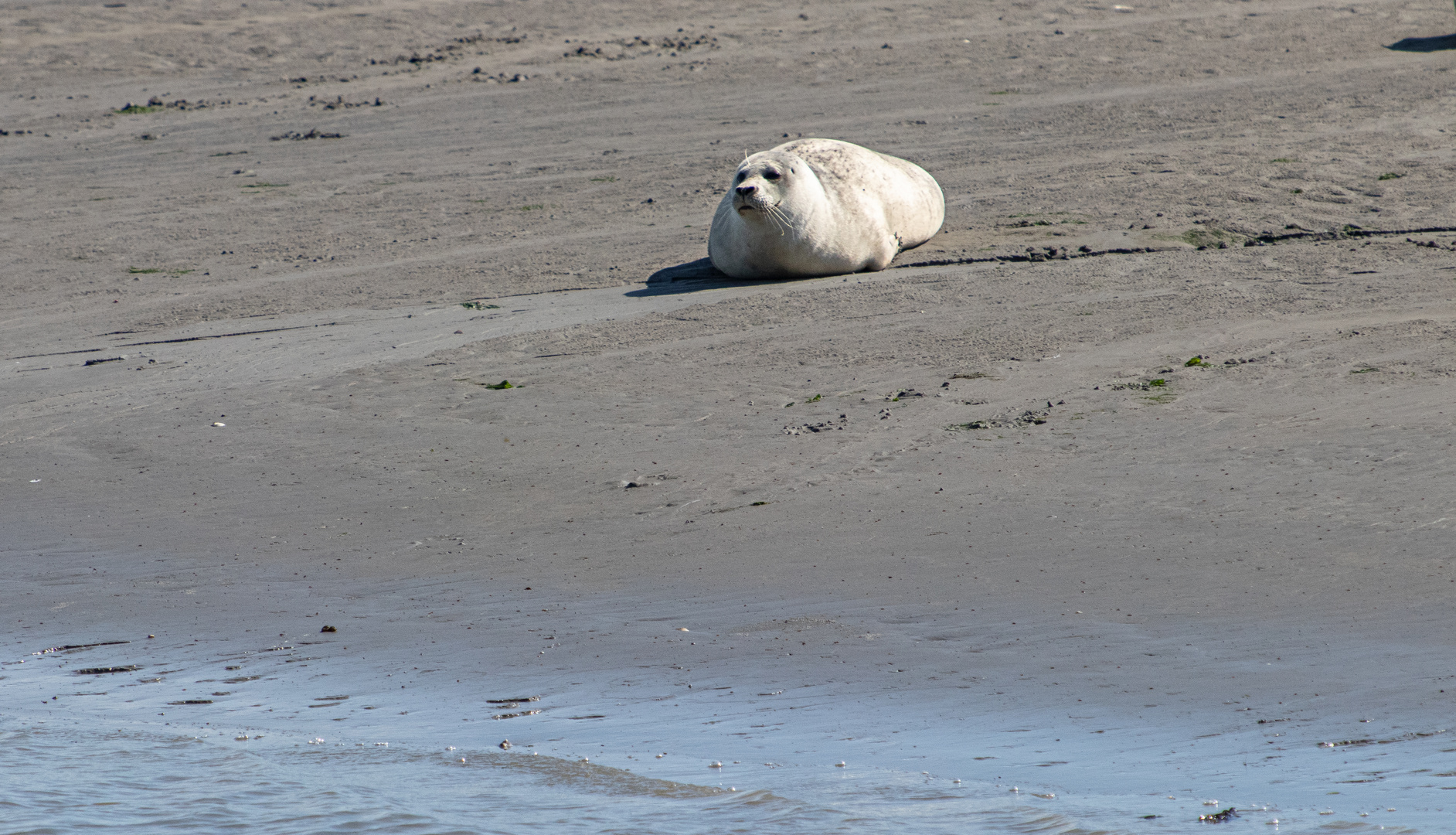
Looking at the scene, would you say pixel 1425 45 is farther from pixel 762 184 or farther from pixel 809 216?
pixel 762 184

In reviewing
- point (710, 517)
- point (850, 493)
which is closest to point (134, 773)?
point (710, 517)

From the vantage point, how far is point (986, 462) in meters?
5.83

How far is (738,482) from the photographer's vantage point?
5.82 m

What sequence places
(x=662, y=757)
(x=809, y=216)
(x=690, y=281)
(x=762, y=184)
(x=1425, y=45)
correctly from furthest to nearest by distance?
(x=1425, y=45)
(x=690, y=281)
(x=809, y=216)
(x=762, y=184)
(x=662, y=757)

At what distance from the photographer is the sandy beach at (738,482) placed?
12.0 ft

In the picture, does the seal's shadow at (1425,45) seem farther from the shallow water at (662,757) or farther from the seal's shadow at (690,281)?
the shallow water at (662,757)

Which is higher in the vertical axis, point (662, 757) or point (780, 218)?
point (780, 218)

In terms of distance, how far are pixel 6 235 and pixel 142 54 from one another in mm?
6662

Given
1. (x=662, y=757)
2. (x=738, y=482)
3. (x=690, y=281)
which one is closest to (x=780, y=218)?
(x=690, y=281)

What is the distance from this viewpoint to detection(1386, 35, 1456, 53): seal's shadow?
1515cm

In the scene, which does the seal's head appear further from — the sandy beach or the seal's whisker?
the sandy beach

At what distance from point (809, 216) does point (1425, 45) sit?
9128mm

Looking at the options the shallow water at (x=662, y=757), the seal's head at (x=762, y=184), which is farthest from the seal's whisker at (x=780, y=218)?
the shallow water at (x=662, y=757)

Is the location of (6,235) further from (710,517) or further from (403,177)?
(710,517)
